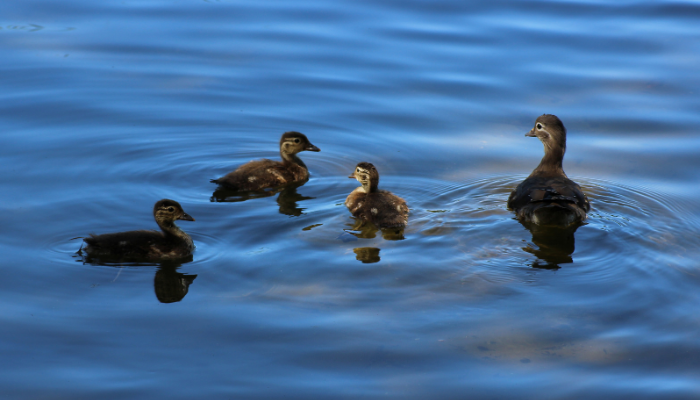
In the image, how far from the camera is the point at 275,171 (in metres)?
8.56

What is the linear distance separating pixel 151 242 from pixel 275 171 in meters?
2.19

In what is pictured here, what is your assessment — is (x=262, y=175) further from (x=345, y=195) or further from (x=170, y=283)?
(x=170, y=283)

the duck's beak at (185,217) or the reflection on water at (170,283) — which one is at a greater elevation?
the duck's beak at (185,217)

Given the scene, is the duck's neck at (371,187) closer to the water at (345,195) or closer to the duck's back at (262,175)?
the water at (345,195)

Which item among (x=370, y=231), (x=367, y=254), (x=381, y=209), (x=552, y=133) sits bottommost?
(x=367, y=254)

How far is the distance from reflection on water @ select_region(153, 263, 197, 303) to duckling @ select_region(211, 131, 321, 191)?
1.85 meters

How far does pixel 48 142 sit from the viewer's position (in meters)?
9.17

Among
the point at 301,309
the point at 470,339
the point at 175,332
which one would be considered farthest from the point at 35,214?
the point at 470,339

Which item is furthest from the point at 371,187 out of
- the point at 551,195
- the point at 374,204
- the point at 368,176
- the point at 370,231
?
the point at 551,195

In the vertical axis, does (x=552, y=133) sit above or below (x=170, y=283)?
above

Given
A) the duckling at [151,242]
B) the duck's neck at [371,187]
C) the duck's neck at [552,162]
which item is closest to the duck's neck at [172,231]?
the duckling at [151,242]

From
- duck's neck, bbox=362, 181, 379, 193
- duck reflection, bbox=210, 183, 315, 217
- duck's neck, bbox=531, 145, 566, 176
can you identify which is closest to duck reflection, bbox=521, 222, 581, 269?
duck's neck, bbox=531, 145, 566, 176

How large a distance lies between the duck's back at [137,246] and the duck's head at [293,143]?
237cm

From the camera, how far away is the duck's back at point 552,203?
749 centimetres
